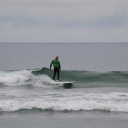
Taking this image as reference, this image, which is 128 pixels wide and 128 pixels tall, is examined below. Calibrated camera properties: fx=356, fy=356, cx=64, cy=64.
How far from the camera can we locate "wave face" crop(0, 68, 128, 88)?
23.6m

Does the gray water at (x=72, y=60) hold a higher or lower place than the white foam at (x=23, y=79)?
higher

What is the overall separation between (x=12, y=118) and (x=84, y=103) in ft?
11.5

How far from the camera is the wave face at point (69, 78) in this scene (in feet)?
77.3

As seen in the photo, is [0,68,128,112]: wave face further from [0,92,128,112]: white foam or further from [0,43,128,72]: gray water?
[0,43,128,72]: gray water

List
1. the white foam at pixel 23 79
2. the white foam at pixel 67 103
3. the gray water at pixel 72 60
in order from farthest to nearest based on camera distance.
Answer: the gray water at pixel 72 60 < the white foam at pixel 23 79 < the white foam at pixel 67 103

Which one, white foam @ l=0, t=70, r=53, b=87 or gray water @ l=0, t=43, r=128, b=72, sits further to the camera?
gray water @ l=0, t=43, r=128, b=72

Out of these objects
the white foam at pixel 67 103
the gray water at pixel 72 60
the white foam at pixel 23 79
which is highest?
the gray water at pixel 72 60

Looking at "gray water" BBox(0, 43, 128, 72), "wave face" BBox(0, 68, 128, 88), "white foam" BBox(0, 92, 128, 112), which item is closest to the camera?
"white foam" BBox(0, 92, 128, 112)

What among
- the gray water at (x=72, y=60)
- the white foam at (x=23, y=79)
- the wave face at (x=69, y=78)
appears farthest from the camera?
the gray water at (x=72, y=60)

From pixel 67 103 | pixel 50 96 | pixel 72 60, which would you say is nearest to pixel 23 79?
pixel 50 96

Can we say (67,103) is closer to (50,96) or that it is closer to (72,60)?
(50,96)

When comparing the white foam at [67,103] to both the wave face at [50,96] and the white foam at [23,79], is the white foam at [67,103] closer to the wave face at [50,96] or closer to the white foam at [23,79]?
the wave face at [50,96]

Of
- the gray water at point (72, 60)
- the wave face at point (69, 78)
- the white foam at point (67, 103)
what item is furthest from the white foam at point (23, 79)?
the gray water at point (72, 60)

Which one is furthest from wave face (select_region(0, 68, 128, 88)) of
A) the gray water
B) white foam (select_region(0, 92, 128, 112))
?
the gray water
